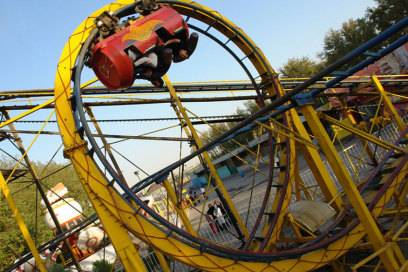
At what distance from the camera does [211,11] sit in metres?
6.53

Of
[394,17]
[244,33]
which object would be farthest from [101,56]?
[394,17]

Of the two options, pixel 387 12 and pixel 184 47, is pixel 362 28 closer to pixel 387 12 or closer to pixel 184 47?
pixel 387 12

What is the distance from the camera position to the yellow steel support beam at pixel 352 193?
4.18m

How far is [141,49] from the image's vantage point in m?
4.76

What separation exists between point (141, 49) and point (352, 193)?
3774 millimetres

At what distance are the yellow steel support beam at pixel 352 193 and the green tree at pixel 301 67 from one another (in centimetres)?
4212

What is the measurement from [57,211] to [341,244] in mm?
17122

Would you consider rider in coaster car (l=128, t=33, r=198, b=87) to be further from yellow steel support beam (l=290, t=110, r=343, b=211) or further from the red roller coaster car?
yellow steel support beam (l=290, t=110, r=343, b=211)

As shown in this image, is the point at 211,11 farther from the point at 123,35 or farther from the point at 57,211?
the point at 57,211

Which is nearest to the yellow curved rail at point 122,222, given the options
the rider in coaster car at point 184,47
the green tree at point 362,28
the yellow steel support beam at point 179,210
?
the rider in coaster car at point 184,47

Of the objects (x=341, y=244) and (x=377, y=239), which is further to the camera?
(x=341, y=244)

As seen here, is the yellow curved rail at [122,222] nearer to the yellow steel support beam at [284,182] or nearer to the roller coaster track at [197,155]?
the roller coaster track at [197,155]

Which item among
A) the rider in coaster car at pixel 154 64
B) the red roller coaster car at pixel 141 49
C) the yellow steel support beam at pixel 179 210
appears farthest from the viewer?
the yellow steel support beam at pixel 179 210

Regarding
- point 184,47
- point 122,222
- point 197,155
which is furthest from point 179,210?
point 184,47
